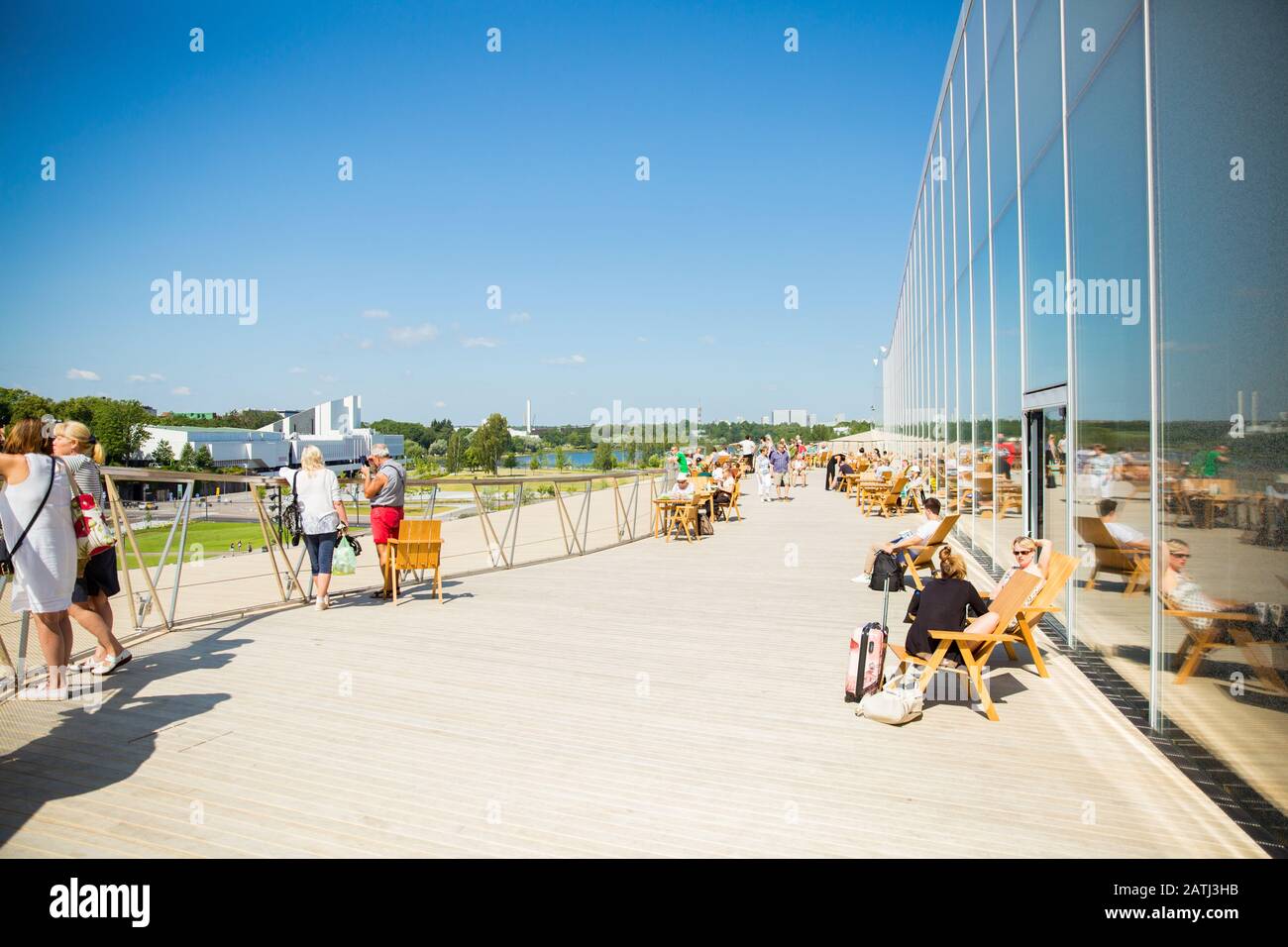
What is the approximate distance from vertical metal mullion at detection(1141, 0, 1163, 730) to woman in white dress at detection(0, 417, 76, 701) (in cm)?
575

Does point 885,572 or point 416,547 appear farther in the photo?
point 416,547

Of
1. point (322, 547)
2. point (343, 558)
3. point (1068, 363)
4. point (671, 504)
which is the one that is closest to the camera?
point (1068, 363)

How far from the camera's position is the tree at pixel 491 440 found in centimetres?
7875

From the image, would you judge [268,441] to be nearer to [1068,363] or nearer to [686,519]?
[686,519]

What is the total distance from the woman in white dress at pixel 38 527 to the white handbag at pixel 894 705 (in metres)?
4.31

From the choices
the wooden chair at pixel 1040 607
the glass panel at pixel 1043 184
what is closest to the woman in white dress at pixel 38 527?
the wooden chair at pixel 1040 607

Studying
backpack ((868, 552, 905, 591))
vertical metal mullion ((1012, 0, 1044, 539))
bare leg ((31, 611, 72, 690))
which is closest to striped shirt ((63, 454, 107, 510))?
bare leg ((31, 611, 72, 690))

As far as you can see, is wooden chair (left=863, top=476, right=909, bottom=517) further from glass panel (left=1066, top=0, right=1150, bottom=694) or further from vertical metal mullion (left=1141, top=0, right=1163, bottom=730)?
vertical metal mullion (left=1141, top=0, right=1163, bottom=730)

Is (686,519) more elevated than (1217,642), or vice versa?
(1217,642)

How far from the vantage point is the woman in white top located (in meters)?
6.97

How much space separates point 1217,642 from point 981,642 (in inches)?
51.5

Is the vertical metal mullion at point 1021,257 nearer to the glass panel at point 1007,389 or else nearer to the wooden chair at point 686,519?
the glass panel at point 1007,389

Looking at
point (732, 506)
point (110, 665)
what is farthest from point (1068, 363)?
point (732, 506)

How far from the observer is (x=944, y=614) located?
477 cm
